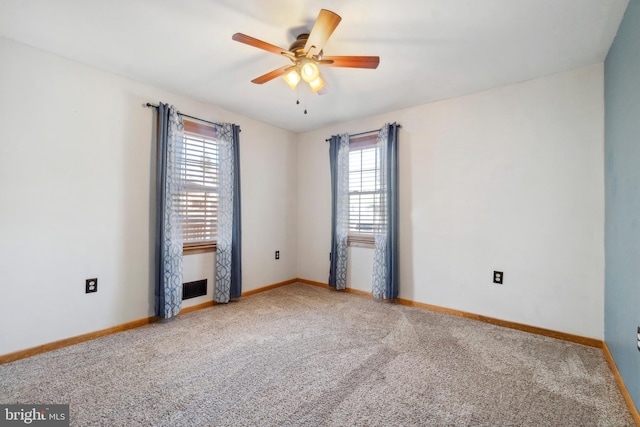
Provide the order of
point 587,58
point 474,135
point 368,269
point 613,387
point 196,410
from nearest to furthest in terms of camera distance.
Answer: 1. point 196,410
2. point 613,387
3. point 587,58
4. point 474,135
5. point 368,269

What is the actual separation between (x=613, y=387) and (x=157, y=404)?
285 cm

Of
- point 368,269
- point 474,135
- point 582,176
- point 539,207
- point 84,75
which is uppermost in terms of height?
point 84,75

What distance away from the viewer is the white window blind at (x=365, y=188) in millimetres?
3682

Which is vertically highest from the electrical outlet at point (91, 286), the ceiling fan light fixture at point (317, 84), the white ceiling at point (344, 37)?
the white ceiling at point (344, 37)

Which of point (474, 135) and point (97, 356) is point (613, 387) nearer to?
point (474, 135)

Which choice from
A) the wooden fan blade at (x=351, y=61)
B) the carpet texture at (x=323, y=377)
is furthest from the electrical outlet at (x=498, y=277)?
the wooden fan blade at (x=351, y=61)

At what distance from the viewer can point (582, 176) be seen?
8.05 feet

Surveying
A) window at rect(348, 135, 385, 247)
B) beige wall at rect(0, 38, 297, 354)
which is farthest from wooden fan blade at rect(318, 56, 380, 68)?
beige wall at rect(0, 38, 297, 354)

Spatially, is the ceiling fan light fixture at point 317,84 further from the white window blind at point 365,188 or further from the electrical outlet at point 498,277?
the electrical outlet at point 498,277

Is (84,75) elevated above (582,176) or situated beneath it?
elevated above

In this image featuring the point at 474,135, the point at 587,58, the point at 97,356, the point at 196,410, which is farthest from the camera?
the point at 474,135

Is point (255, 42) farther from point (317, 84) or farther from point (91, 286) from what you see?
point (91, 286)

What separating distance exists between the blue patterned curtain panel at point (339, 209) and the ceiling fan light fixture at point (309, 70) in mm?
1853

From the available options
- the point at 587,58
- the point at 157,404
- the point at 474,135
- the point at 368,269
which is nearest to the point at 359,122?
the point at 474,135
